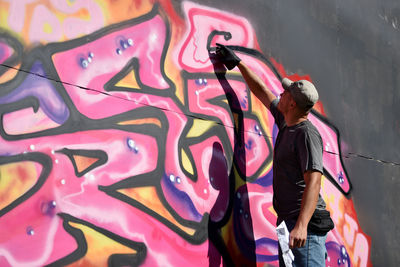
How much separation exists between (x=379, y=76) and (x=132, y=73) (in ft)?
10.9

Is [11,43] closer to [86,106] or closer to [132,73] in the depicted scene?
[86,106]

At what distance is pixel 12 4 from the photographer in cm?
313

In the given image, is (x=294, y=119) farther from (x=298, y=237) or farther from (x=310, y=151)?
(x=298, y=237)

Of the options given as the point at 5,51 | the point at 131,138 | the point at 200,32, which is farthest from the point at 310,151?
the point at 5,51

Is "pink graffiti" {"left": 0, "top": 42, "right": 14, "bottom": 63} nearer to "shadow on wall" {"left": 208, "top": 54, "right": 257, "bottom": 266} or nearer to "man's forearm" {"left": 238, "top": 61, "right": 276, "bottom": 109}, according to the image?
"shadow on wall" {"left": 208, "top": 54, "right": 257, "bottom": 266}

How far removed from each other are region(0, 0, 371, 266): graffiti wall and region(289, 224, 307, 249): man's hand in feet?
2.48

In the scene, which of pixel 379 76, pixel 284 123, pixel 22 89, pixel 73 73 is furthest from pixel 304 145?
pixel 379 76

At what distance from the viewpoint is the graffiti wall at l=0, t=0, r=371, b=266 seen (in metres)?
3.05

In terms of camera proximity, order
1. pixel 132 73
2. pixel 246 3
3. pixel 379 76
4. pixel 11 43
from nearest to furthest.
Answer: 1. pixel 11 43
2. pixel 132 73
3. pixel 246 3
4. pixel 379 76

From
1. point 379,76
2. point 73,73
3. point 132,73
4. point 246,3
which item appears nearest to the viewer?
point 73,73

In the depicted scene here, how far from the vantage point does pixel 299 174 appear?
11.8ft

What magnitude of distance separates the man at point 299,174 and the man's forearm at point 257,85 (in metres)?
0.32

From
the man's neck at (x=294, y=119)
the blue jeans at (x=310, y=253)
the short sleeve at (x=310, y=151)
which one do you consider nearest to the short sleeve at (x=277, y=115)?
the man's neck at (x=294, y=119)

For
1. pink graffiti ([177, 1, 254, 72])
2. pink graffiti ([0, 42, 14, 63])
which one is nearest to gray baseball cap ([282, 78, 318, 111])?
pink graffiti ([177, 1, 254, 72])
